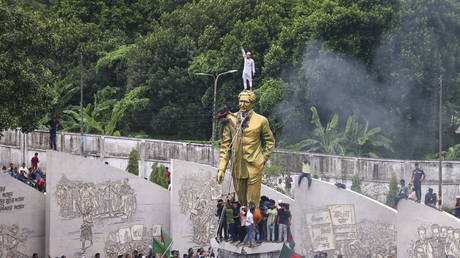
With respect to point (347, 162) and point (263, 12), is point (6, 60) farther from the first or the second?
point (263, 12)

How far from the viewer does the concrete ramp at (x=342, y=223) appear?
23.4 metres

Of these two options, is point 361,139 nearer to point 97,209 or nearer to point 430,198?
point 430,198

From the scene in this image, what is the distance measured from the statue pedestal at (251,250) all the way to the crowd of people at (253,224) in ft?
0.63

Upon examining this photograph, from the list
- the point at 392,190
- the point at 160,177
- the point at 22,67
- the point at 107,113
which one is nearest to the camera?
the point at 22,67

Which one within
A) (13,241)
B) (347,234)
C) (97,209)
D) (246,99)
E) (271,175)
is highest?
(246,99)

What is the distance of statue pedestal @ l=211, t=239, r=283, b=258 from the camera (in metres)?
19.7

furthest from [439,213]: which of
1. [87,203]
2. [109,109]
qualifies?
[109,109]

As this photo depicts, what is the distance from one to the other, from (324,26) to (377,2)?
2.82 metres

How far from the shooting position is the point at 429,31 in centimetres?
3838

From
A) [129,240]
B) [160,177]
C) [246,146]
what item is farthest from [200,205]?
[246,146]

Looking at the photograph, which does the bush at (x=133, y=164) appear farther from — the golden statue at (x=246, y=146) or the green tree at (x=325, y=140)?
the golden statue at (x=246, y=146)

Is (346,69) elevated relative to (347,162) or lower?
elevated

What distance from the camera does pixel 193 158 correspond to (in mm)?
40656

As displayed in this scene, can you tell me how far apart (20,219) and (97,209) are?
2.66 meters
